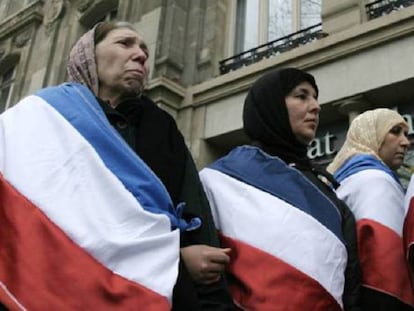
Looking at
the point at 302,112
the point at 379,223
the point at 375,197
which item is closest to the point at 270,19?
the point at 302,112

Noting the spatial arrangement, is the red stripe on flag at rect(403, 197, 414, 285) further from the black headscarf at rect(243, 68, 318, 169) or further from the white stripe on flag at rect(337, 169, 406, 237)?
the black headscarf at rect(243, 68, 318, 169)

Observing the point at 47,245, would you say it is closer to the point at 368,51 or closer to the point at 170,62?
the point at 368,51

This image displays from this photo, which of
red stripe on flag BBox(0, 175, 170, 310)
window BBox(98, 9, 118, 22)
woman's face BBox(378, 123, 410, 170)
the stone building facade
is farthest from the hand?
window BBox(98, 9, 118, 22)

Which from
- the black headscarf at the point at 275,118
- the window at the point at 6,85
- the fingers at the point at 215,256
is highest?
the window at the point at 6,85

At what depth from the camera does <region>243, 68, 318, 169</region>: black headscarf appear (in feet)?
8.66

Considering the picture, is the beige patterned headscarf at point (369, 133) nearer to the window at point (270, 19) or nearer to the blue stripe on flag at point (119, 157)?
the blue stripe on flag at point (119, 157)

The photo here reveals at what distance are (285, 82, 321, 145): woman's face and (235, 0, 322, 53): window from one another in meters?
6.31

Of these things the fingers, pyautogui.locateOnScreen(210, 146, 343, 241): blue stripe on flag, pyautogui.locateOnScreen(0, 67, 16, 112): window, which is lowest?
the fingers

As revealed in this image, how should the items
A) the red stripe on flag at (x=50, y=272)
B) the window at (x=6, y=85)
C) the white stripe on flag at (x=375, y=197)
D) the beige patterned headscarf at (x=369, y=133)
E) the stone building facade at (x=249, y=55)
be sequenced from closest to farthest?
the red stripe on flag at (x=50, y=272)
the white stripe on flag at (x=375, y=197)
the beige patterned headscarf at (x=369, y=133)
the stone building facade at (x=249, y=55)
the window at (x=6, y=85)

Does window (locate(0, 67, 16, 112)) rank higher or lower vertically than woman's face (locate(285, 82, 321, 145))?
higher

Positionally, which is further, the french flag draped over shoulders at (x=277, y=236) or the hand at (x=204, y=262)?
the french flag draped over shoulders at (x=277, y=236)

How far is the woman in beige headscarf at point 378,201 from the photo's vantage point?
7.79ft

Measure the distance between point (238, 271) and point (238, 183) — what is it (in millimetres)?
405

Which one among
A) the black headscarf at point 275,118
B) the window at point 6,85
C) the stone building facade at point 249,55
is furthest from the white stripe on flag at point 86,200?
the window at point 6,85
